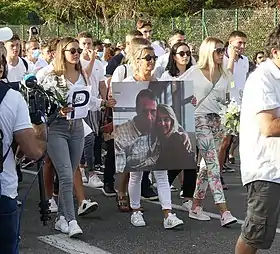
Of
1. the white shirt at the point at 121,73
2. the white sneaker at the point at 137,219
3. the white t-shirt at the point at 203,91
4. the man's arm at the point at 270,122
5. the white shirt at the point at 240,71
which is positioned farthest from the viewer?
the white shirt at the point at 240,71

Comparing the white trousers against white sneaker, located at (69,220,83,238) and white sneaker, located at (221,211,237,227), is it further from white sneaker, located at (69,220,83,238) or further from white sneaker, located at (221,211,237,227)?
white sneaker, located at (69,220,83,238)

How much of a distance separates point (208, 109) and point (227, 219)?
1.12 meters

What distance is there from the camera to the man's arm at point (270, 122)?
4270 millimetres

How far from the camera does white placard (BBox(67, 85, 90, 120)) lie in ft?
21.2

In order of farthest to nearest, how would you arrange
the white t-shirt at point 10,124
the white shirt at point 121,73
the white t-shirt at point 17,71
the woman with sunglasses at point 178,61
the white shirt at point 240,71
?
the white shirt at point 240,71, the white t-shirt at point 17,71, the woman with sunglasses at point 178,61, the white shirt at point 121,73, the white t-shirt at point 10,124

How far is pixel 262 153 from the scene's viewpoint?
4402 mm

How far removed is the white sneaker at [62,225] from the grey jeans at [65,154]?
6 centimetres

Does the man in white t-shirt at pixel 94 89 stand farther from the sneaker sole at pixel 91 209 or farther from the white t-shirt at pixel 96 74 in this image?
the sneaker sole at pixel 91 209

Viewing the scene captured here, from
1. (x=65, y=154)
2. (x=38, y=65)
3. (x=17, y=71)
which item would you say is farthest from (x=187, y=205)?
(x=38, y=65)

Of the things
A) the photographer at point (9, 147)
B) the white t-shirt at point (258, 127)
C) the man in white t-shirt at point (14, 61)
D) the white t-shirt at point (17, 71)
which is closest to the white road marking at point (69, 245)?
the white t-shirt at point (258, 127)

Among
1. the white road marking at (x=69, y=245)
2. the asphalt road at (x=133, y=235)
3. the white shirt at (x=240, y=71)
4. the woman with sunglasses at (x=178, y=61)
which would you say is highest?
the woman with sunglasses at (x=178, y=61)

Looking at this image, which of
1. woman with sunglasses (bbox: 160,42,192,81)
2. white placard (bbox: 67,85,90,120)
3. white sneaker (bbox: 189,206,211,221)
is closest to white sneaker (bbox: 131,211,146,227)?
white sneaker (bbox: 189,206,211,221)

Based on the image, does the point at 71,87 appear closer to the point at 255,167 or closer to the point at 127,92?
the point at 127,92

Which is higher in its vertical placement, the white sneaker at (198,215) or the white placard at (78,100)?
the white placard at (78,100)
